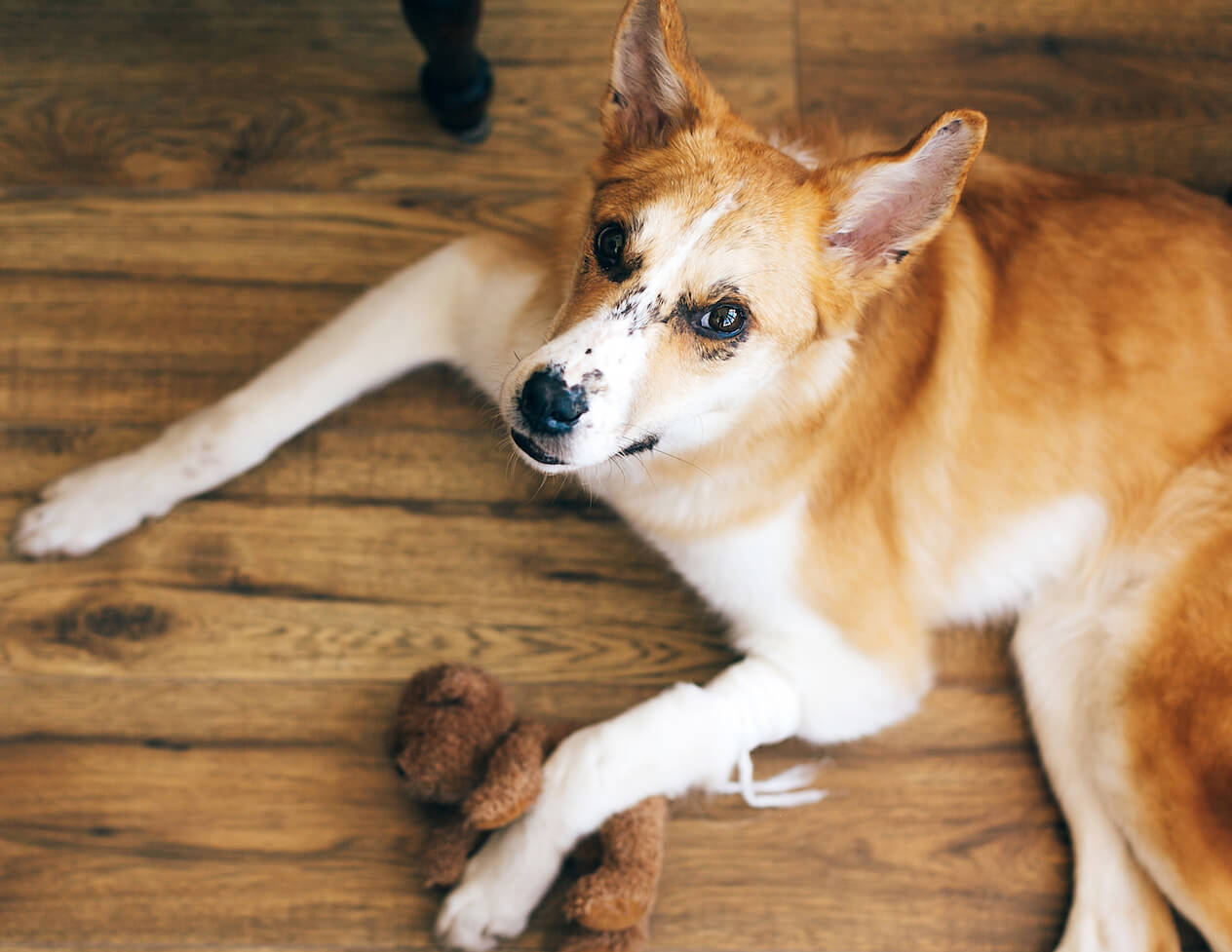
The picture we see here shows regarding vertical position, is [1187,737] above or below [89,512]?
above

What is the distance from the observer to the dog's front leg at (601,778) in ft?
5.28

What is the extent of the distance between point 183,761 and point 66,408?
773mm

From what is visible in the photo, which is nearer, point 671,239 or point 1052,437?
point 671,239

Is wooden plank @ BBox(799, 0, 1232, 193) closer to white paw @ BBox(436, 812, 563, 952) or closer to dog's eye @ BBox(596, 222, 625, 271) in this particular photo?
dog's eye @ BBox(596, 222, 625, 271)

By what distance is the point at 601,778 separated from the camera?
161 cm

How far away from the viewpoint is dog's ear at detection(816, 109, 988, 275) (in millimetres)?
1204

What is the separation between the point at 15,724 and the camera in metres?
1.76

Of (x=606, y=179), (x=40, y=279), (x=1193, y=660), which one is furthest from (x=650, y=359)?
(x=40, y=279)

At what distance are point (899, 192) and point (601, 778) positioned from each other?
1063 mm

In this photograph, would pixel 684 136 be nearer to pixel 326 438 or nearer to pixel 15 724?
pixel 326 438

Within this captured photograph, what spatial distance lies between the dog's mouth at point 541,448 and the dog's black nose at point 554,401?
60mm

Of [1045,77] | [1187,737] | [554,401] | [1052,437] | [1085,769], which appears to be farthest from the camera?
[1045,77]

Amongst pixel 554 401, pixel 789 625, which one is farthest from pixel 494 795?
pixel 554 401

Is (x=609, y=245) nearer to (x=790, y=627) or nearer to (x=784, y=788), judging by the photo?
(x=790, y=627)
